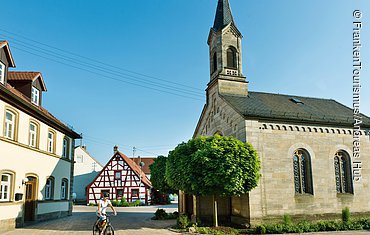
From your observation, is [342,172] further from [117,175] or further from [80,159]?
[80,159]

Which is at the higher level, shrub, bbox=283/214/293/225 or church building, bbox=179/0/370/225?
church building, bbox=179/0/370/225

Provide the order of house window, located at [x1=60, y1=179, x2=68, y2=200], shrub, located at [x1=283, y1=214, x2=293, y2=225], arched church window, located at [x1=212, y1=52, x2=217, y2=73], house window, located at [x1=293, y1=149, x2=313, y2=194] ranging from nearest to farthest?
shrub, located at [x1=283, y1=214, x2=293, y2=225] < house window, located at [x1=293, y1=149, x2=313, y2=194] < arched church window, located at [x1=212, y1=52, x2=217, y2=73] < house window, located at [x1=60, y1=179, x2=68, y2=200]

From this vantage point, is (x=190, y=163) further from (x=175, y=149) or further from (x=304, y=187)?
(x=304, y=187)

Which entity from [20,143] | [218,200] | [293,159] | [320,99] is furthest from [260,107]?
[20,143]

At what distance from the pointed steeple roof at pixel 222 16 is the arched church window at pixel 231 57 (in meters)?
1.90

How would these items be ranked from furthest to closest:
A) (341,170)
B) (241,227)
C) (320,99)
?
(320,99)
(341,170)
(241,227)

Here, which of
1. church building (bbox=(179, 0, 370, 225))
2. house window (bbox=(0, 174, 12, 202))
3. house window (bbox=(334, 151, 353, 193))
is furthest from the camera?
house window (bbox=(334, 151, 353, 193))

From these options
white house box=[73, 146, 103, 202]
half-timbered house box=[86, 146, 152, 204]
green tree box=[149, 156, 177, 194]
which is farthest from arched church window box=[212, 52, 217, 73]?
white house box=[73, 146, 103, 202]

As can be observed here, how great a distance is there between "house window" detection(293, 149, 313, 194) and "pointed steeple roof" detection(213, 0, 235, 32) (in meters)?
11.5

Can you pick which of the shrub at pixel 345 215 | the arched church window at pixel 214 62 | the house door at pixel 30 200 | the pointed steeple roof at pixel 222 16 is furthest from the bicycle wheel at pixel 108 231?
the pointed steeple roof at pixel 222 16

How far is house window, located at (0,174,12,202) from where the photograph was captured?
16830 mm

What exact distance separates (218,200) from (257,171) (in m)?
5.60

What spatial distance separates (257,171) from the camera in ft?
57.9

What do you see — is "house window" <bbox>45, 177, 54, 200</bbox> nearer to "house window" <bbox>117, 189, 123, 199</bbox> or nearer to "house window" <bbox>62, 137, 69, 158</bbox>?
"house window" <bbox>62, 137, 69, 158</bbox>
